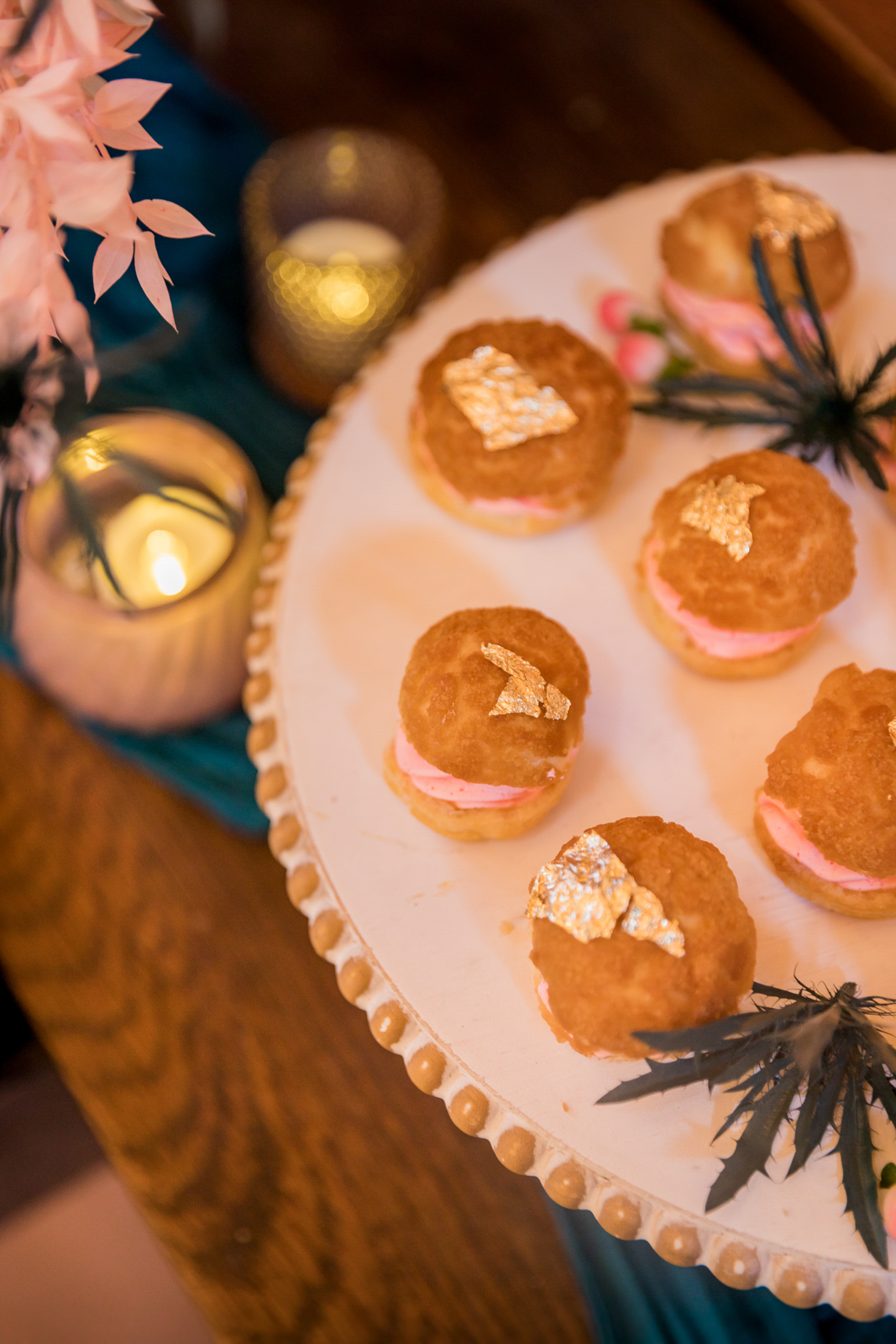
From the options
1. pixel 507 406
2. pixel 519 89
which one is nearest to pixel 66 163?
pixel 507 406

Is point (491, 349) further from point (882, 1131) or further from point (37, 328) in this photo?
point (882, 1131)

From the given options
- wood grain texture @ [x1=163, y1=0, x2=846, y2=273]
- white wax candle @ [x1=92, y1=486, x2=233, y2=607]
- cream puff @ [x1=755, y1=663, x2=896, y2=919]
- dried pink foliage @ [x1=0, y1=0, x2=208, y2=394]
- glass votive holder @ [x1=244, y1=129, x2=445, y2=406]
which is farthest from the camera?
wood grain texture @ [x1=163, y1=0, x2=846, y2=273]

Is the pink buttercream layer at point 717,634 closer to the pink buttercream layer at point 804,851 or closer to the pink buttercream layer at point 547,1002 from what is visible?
the pink buttercream layer at point 804,851

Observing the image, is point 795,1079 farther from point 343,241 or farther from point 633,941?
point 343,241

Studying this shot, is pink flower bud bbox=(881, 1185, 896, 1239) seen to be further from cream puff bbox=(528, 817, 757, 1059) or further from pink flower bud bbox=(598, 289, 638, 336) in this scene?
pink flower bud bbox=(598, 289, 638, 336)

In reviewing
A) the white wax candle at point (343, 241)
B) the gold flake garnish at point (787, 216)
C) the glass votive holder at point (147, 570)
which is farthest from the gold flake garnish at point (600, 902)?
the white wax candle at point (343, 241)

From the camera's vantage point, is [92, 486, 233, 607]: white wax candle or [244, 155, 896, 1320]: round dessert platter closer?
[244, 155, 896, 1320]: round dessert platter

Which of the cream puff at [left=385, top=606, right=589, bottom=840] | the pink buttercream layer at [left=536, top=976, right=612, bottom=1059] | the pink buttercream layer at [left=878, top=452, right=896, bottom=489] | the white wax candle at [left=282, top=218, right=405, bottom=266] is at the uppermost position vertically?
the pink buttercream layer at [left=878, top=452, right=896, bottom=489]

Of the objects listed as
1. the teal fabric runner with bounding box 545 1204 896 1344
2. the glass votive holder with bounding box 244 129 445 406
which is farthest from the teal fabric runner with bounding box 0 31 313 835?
the teal fabric runner with bounding box 545 1204 896 1344
